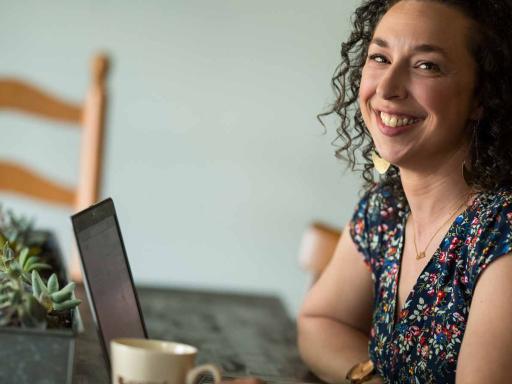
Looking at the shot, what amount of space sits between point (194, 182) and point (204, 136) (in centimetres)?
19

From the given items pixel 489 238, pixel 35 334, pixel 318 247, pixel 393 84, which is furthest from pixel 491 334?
pixel 318 247

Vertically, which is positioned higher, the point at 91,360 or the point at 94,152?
the point at 94,152

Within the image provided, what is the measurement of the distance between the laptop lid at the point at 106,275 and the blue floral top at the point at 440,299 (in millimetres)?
496

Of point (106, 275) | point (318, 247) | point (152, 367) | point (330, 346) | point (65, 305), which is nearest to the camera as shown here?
point (152, 367)

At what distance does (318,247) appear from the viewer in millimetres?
2102

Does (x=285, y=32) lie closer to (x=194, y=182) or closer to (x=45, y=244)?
(x=194, y=182)

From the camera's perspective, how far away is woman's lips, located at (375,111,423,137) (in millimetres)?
1538

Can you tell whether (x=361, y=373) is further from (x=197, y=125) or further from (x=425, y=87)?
(x=197, y=125)

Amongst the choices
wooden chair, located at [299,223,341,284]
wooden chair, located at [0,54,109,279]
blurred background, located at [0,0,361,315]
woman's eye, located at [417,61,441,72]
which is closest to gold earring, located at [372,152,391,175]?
woman's eye, located at [417,61,441,72]

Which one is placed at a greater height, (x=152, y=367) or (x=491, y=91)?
(x=491, y=91)

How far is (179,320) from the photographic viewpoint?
1.77m

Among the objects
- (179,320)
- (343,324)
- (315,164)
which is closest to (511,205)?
(343,324)

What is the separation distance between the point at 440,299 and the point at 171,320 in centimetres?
52

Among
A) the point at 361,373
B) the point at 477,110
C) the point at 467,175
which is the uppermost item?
the point at 477,110
